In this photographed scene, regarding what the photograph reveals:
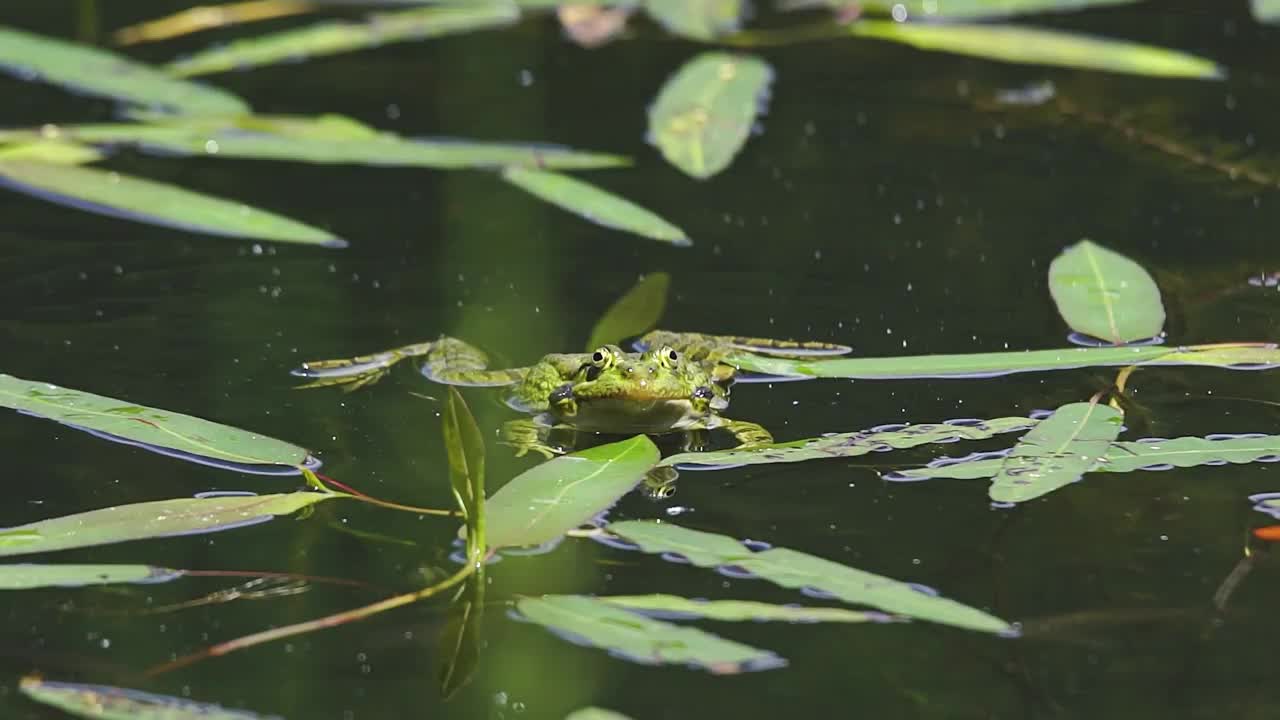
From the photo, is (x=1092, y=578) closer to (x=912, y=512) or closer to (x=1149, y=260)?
(x=912, y=512)

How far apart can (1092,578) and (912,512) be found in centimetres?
33

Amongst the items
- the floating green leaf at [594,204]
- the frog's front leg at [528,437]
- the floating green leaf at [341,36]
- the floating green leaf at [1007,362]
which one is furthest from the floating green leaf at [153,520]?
the floating green leaf at [341,36]

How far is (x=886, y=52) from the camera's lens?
5.77 metres

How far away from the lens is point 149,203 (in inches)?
162

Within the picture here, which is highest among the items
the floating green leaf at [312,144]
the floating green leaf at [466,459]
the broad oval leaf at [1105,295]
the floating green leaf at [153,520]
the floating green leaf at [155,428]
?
the floating green leaf at [312,144]

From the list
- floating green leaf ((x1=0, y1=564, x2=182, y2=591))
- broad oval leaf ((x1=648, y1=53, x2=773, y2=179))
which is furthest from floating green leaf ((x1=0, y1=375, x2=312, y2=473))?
broad oval leaf ((x1=648, y1=53, x2=773, y2=179))

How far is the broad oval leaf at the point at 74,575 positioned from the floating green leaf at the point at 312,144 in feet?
7.11

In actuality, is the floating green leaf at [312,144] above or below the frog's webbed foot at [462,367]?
above

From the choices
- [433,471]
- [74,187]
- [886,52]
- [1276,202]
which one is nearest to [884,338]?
[433,471]

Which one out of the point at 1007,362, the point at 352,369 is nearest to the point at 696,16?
the point at 352,369

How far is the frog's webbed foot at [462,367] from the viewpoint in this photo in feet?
11.1

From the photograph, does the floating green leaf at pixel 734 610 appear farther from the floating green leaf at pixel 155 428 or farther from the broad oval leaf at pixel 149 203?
the broad oval leaf at pixel 149 203

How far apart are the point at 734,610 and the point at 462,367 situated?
4.54ft

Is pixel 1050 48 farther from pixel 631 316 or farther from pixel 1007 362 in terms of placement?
pixel 1007 362
